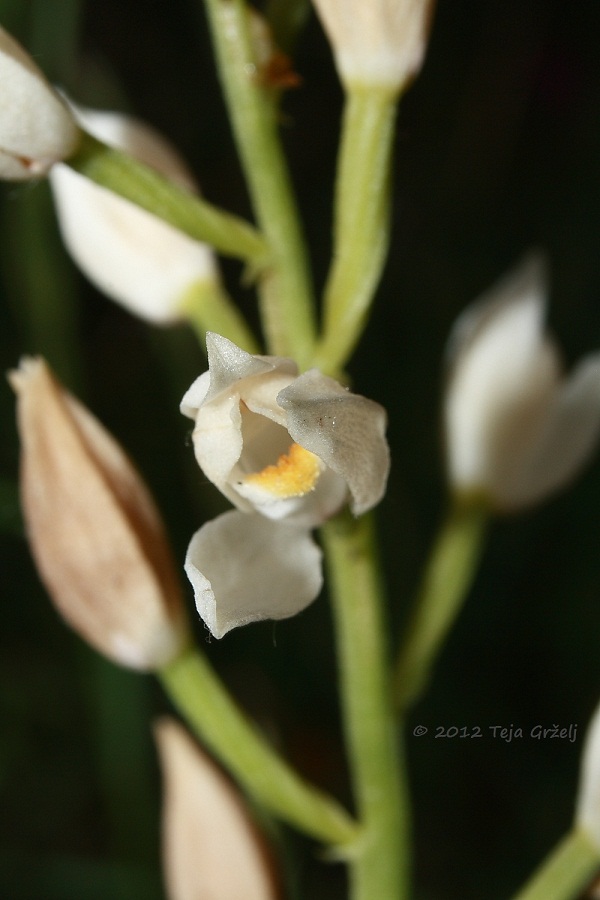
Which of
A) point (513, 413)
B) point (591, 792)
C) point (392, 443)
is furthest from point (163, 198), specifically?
point (392, 443)

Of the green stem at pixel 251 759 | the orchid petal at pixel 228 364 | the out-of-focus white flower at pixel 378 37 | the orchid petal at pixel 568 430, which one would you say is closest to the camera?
the orchid petal at pixel 228 364

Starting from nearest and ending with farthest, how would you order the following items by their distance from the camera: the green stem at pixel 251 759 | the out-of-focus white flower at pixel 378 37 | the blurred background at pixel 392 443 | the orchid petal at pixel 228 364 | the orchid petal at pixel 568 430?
the orchid petal at pixel 228 364, the out-of-focus white flower at pixel 378 37, the green stem at pixel 251 759, the orchid petal at pixel 568 430, the blurred background at pixel 392 443

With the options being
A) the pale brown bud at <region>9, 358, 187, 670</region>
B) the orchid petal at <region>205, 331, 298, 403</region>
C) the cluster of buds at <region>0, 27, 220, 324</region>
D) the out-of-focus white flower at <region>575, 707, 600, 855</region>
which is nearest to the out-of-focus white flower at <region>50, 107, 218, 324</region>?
the cluster of buds at <region>0, 27, 220, 324</region>

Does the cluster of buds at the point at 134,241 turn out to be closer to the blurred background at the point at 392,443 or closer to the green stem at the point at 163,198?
the green stem at the point at 163,198

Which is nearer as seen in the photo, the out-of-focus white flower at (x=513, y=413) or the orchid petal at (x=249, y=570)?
the orchid petal at (x=249, y=570)

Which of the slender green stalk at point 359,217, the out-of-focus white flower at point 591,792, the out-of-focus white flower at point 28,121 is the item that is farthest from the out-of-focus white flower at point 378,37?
the out-of-focus white flower at point 591,792

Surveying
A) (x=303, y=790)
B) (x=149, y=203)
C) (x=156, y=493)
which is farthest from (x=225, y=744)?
(x=156, y=493)

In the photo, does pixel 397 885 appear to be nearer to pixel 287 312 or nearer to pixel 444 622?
pixel 444 622
